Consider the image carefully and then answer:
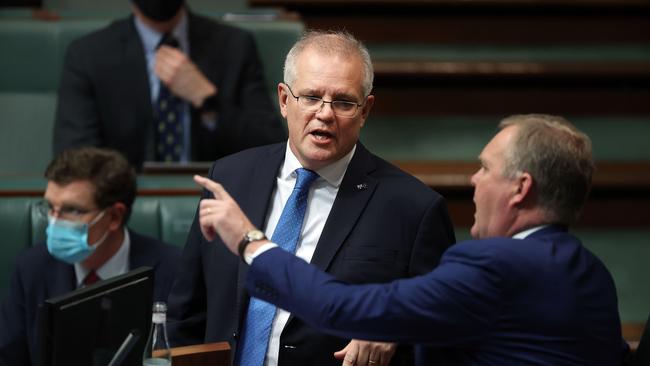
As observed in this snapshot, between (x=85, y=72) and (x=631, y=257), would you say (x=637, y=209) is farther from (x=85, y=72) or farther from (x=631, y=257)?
(x=85, y=72)

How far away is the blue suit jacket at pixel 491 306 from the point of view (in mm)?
811

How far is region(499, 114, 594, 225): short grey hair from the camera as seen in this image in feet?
2.76

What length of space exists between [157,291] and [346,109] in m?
0.43

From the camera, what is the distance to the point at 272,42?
1963 millimetres

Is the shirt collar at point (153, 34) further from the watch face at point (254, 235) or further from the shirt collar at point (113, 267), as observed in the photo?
the watch face at point (254, 235)

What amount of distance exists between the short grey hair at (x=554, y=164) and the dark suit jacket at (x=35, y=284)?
23.2 inches

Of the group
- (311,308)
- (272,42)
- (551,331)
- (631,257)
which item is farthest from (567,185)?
(272,42)

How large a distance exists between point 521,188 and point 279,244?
243 mm

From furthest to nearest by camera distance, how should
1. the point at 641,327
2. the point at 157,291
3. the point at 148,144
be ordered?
the point at 148,144
the point at 157,291
the point at 641,327

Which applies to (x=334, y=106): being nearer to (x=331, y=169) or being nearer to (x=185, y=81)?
(x=331, y=169)

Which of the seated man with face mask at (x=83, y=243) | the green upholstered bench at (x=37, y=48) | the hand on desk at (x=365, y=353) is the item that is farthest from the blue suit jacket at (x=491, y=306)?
the green upholstered bench at (x=37, y=48)

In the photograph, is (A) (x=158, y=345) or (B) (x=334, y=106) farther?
(B) (x=334, y=106)

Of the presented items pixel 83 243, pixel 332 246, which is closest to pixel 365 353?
pixel 332 246

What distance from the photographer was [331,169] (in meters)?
1.03
